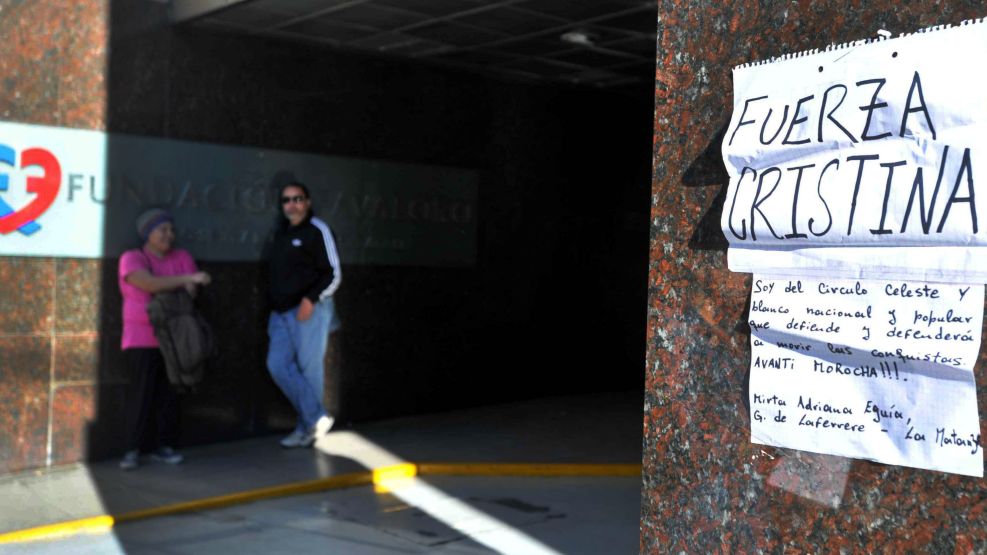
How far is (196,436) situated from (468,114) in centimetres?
360

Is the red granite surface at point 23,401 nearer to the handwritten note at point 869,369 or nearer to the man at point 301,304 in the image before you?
the man at point 301,304

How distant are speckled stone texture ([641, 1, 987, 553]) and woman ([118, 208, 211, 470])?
5.03 meters

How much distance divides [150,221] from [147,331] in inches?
28.8

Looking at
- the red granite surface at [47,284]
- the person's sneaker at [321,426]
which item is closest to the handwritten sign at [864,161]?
the red granite surface at [47,284]

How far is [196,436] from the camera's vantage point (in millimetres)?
8078

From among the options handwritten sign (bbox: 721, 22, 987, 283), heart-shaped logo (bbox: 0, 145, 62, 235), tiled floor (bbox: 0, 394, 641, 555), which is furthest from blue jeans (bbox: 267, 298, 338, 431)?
handwritten sign (bbox: 721, 22, 987, 283)

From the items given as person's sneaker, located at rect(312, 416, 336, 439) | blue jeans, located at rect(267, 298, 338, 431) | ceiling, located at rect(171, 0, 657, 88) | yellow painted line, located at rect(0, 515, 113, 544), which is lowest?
yellow painted line, located at rect(0, 515, 113, 544)

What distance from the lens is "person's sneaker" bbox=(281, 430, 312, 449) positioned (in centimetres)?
812

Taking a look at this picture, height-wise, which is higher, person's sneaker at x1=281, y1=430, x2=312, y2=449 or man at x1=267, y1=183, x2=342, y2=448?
man at x1=267, y1=183, x2=342, y2=448

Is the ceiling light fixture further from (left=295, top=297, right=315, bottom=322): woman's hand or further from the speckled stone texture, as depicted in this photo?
the speckled stone texture

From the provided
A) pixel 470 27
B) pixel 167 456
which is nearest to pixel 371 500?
pixel 167 456

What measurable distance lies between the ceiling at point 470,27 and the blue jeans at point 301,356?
80.4 inches

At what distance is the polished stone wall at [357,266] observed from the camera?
7.29 meters

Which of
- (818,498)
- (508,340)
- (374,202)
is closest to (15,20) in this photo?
(374,202)
